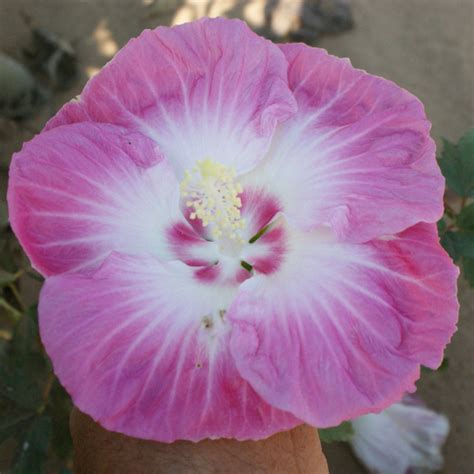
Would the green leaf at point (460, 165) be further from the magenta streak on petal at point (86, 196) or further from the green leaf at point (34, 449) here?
the green leaf at point (34, 449)

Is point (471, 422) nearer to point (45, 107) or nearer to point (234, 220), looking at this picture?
point (234, 220)

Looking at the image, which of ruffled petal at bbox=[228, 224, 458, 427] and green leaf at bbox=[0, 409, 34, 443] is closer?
ruffled petal at bbox=[228, 224, 458, 427]

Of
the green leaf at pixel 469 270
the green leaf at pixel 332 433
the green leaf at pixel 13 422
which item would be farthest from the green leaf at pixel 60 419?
the green leaf at pixel 469 270

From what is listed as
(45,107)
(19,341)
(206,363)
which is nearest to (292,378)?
(206,363)

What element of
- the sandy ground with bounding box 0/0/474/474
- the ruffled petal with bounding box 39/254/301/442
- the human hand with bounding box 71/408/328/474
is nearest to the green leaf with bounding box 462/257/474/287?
the human hand with bounding box 71/408/328/474

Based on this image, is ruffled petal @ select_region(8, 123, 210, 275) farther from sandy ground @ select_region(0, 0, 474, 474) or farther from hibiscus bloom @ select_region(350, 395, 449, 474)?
sandy ground @ select_region(0, 0, 474, 474)
